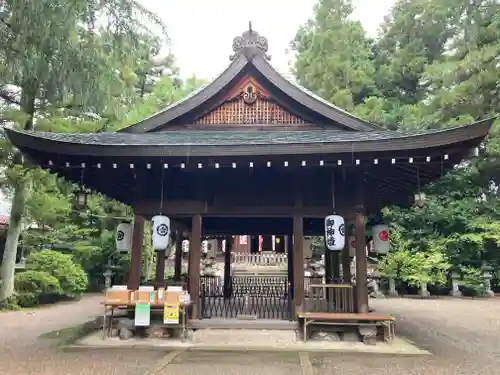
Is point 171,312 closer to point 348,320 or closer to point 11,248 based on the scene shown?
point 348,320

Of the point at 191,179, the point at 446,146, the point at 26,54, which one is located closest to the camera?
the point at 26,54

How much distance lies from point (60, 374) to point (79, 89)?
12.9 feet

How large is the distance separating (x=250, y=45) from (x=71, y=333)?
7414mm

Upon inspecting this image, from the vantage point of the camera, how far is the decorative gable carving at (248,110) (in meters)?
9.13

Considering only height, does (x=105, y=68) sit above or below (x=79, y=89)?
above

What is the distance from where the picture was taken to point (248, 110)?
30.2 ft

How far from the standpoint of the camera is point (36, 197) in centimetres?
1338

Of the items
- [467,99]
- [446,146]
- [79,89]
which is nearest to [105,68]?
[79,89]

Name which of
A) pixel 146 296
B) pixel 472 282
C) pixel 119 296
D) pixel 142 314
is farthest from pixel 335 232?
pixel 472 282

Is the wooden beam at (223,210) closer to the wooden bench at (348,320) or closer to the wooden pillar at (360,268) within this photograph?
the wooden pillar at (360,268)

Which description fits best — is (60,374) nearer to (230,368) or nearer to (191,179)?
(230,368)

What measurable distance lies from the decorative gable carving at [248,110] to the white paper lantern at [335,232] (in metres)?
2.47

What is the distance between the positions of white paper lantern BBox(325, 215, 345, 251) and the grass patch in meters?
5.28

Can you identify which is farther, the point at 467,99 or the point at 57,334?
the point at 467,99
